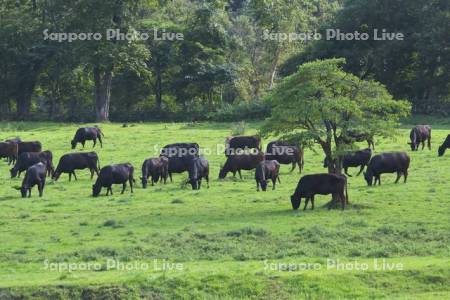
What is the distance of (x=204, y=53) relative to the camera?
7388 centimetres

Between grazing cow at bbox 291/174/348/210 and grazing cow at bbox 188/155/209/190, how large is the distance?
5754 millimetres

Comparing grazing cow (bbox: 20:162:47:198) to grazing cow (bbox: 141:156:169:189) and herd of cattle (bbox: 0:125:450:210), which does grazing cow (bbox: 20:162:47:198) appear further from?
grazing cow (bbox: 141:156:169:189)

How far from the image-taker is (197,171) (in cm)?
3797

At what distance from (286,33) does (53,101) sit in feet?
65.5

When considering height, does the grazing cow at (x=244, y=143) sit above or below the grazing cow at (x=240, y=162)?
above

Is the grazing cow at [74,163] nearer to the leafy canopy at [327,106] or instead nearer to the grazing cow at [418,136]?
the leafy canopy at [327,106]

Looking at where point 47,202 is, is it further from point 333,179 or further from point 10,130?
point 10,130

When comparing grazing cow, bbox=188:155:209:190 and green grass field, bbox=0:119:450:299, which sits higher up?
grazing cow, bbox=188:155:209:190

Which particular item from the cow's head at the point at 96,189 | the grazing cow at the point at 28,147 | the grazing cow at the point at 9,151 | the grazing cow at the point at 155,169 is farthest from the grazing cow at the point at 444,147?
the grazing cow at the point at 9,151

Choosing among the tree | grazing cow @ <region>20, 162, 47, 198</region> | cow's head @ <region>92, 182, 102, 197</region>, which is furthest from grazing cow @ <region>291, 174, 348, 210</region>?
grazing cow @ <region>20, 162, 47, 198</region>

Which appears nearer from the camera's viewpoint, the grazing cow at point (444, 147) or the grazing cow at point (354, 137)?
the grazing cow at point (354, 137)

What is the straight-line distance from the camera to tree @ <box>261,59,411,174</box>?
110ft

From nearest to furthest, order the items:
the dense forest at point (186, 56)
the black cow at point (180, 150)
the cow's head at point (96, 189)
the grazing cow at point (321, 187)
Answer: the grazing cow at point (321, 187) < the cow's head at point (96, 189) < the black cow at point (180, 150) < the dense forest at point (186, 56)

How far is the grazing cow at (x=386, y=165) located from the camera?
37.4 meters
